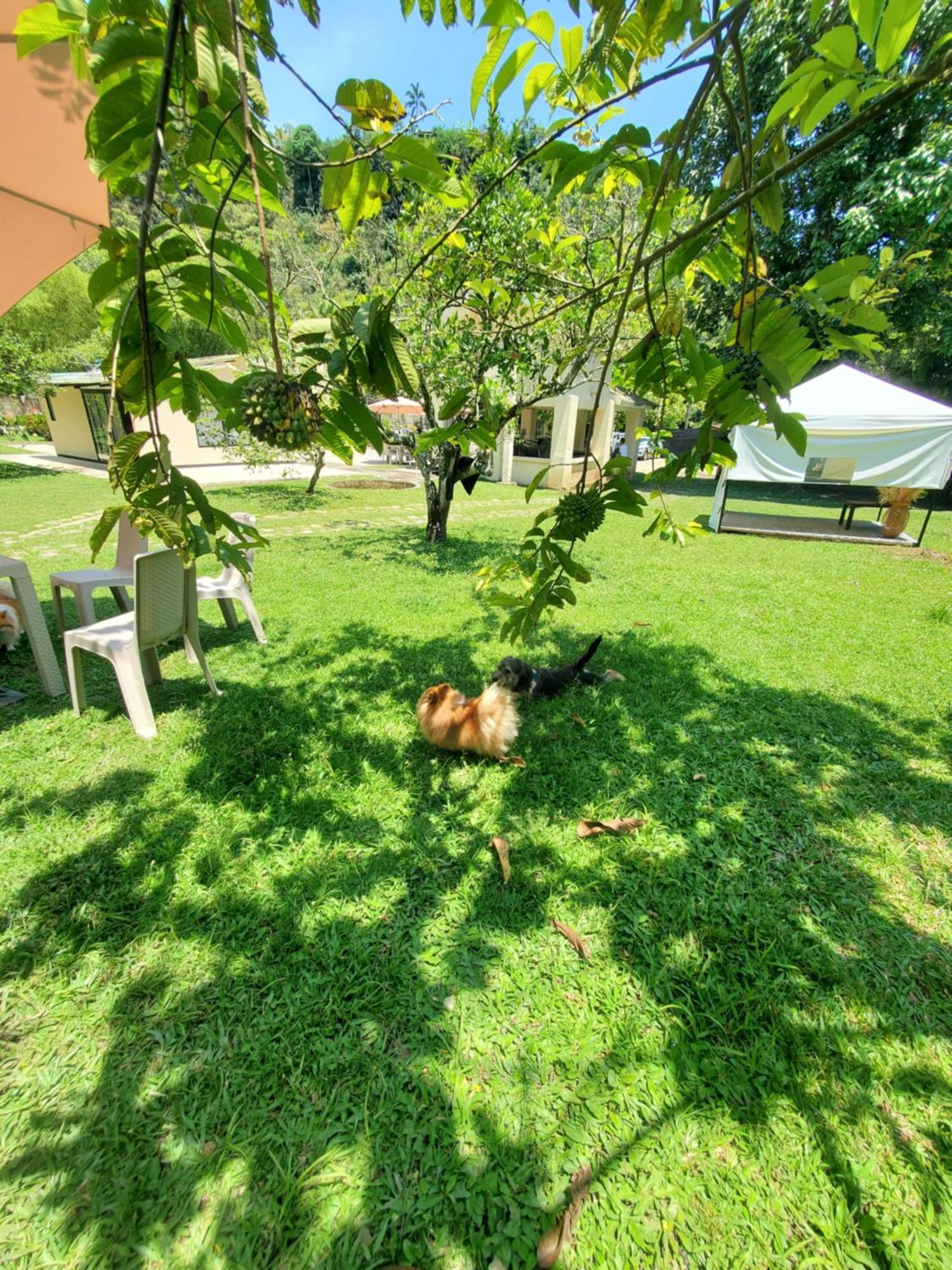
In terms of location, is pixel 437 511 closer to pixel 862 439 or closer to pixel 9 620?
pixel 9 620

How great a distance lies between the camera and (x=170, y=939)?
186cm

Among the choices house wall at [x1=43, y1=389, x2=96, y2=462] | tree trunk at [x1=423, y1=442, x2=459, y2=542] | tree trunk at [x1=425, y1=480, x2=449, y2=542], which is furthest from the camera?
house wall at [x1=43, y1=389, x2=96, y2=462]

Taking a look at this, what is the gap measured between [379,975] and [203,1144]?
59 centimetres

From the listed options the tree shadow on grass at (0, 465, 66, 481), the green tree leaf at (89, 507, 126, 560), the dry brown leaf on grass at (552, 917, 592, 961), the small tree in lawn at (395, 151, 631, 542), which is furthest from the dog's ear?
the tree shadow on grass at (0, 465, 66, 481)

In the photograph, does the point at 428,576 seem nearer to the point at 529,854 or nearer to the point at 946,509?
the point at 529,854

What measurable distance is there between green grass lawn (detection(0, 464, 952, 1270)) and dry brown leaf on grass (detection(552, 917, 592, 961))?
4 centimetres

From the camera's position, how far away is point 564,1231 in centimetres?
119

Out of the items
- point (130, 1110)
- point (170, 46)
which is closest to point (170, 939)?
point (130, 1110)

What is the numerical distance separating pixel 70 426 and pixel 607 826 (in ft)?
82.6

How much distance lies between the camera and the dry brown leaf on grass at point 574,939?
1849mm

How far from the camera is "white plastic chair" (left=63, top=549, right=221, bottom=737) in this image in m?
2.98

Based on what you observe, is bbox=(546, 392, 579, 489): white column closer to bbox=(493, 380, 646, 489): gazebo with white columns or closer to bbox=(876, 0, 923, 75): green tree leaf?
bbox=(493, 380, 646, 489): gazebo with white columns

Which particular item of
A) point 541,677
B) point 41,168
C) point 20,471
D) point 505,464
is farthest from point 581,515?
point 20,471

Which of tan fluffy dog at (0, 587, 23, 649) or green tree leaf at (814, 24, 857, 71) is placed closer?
green tree leaf at (814, 24, 857, 71)
